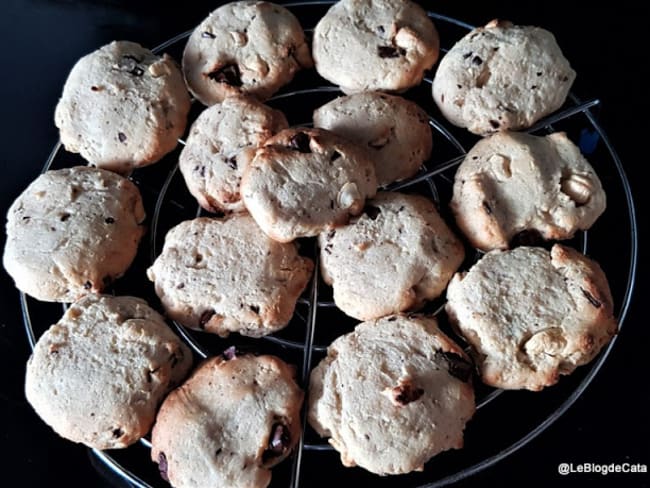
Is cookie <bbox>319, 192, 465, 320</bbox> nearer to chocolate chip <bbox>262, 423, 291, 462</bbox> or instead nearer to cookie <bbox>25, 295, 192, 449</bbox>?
chocolate chip <bbox>262, 423, 291, 462</bbox>

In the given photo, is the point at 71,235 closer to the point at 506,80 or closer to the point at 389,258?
the point at 389,258

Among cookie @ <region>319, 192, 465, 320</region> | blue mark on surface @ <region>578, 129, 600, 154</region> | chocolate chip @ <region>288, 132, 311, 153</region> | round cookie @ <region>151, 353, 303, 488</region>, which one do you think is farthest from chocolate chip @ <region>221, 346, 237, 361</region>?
blue mark on surface @ <region>578, 129, 600, 154</region>

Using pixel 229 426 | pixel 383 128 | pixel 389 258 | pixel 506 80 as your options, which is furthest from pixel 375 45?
pixel 229 426

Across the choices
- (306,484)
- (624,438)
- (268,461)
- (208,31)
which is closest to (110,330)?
(268,461)

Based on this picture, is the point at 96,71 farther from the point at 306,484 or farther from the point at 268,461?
the point at 306,484

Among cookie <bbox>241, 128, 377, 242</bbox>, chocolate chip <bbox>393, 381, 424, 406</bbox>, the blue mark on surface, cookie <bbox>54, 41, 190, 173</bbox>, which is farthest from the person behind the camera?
the blue mark on surface

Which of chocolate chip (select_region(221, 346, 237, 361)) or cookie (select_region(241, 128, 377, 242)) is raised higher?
cookie (select_region(241, 128, 377, 242))
